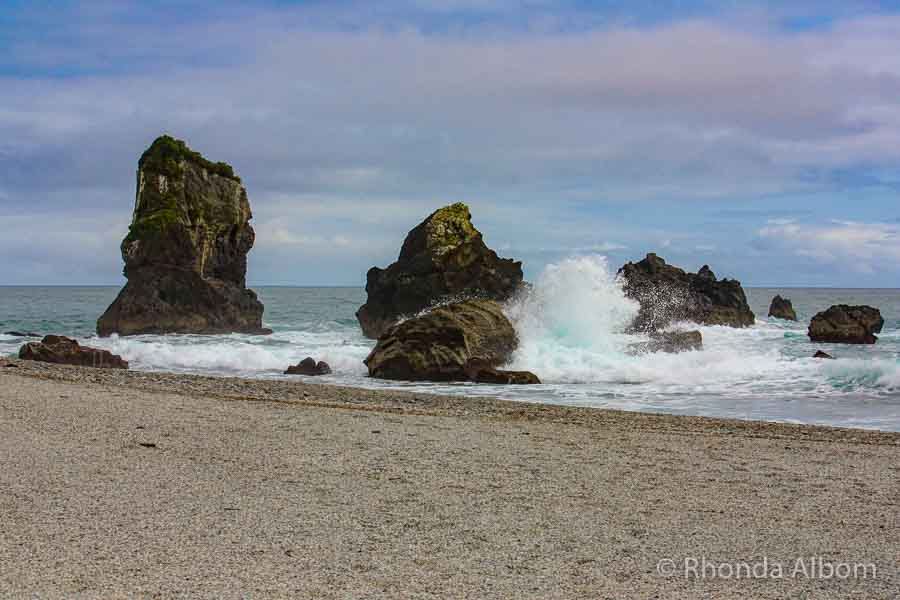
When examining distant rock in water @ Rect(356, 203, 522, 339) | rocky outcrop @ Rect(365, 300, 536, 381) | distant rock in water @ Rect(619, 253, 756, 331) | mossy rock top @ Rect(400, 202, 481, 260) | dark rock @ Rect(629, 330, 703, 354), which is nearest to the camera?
rocky outcrop @ Rect(365, 300, 536, 381)

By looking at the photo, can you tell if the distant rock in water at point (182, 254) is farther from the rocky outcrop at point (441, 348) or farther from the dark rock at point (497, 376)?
the dark rock at point (497, 376)

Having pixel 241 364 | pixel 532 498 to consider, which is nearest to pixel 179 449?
pixel 532 498

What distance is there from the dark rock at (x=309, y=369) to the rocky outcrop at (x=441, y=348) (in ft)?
4.12

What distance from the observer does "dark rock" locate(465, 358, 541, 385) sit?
21188 mm

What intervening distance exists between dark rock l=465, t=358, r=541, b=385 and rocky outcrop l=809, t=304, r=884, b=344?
2629 centimetres

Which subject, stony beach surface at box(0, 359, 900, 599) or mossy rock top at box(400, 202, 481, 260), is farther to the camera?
mossy rock top at box(400, 202, 481, 260)

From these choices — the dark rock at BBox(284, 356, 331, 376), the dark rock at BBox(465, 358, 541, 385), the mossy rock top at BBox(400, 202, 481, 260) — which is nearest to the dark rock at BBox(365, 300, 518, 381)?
the dark rock at BBox(465, 358, 541, 385)

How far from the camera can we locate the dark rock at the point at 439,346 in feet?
71.8

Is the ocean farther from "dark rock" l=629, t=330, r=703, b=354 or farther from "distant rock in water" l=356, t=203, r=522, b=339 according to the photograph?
"distant rock in water" l=356, t=203, r=522, b=339

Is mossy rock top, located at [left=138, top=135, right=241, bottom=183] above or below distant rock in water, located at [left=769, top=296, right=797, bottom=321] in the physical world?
above

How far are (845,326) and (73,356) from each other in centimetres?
3444

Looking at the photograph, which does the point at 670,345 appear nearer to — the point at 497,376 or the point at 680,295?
the point at 497,376

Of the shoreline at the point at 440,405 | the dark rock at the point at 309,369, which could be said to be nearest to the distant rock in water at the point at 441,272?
the dark rock at the point at 309,369

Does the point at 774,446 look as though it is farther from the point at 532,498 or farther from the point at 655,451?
the point at 532,498
